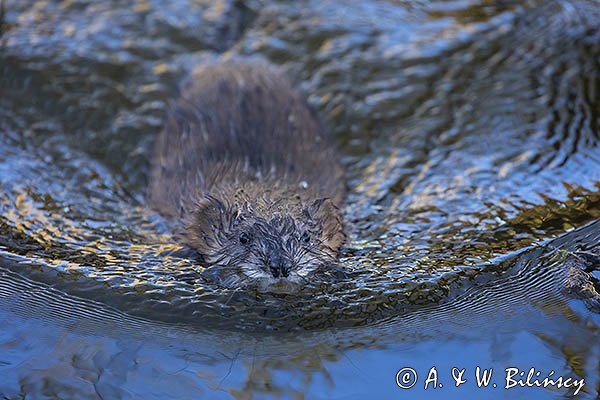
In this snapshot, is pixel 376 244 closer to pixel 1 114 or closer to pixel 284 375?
pixel 284 375

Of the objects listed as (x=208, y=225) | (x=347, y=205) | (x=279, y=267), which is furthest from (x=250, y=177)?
(x=279, y=267)

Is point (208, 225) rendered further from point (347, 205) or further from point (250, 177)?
point (347, 205)

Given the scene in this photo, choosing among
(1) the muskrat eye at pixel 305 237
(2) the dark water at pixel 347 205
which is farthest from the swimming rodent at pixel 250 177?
(2) the dark water at pixel 347 205

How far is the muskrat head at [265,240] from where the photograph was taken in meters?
4.75

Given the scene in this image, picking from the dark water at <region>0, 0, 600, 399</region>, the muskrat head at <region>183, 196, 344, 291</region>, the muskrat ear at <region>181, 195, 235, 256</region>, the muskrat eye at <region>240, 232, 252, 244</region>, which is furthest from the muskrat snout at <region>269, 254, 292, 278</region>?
the muskrat ear at <region>181, 195, 235, 256</region>

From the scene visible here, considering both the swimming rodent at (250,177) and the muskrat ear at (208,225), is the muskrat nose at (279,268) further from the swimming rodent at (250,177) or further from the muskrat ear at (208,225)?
the muskrat ear at (208,225)

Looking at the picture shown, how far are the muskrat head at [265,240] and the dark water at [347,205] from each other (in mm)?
142

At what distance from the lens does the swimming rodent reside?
4.89 m

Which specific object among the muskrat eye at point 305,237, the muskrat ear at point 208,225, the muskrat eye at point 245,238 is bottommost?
the muskrat ear at point 208,225

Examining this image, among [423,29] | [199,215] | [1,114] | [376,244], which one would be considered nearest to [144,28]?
[1,114]

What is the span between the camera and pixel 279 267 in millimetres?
4641

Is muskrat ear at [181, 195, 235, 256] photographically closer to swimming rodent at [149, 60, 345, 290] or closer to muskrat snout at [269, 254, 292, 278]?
swimming rodent at [149, 60, 345, 290]

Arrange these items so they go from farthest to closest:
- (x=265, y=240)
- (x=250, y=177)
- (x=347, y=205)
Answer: (x=347, y=205)
(x=250, y=177)
(x=265, y=240)

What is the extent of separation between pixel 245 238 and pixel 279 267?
39 centimetres
